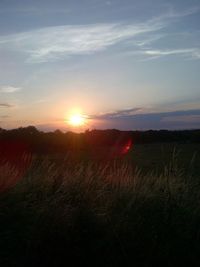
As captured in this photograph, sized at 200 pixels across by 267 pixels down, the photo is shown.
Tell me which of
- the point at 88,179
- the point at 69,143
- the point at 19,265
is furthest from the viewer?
the point at 69,143

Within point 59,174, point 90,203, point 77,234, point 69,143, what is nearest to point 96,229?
point 77,234

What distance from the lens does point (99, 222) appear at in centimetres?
825

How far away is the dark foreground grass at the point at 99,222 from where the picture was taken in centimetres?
765

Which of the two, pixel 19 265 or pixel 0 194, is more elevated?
pixel 0 194

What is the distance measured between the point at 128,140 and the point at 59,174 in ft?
198

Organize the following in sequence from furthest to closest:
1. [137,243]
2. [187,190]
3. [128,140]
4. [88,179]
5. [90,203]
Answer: [128,140]
[88,179]
[187,190]
[90,203]
[137,243]

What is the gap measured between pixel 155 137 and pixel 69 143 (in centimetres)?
2009

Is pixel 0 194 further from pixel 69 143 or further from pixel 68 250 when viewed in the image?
pixel 69 143

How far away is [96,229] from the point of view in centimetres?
809

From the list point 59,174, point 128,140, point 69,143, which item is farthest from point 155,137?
point 59,174

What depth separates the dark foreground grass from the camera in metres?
7.65

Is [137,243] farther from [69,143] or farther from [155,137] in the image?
[155,137]

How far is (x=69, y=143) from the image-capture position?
56.6 m

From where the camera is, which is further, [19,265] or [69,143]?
[69,143]
